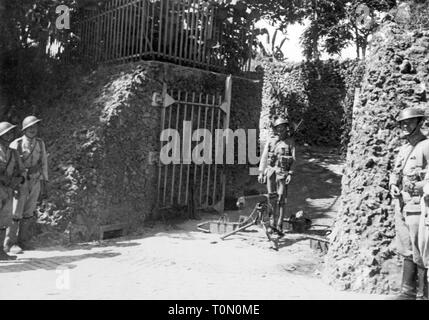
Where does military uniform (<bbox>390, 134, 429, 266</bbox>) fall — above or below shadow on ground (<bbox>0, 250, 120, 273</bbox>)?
above

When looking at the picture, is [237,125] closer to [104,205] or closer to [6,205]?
[104,205]

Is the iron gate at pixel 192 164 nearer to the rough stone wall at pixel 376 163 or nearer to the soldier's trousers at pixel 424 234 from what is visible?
the rough stone wall at pixel 376 163

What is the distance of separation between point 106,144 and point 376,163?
466 centimetres

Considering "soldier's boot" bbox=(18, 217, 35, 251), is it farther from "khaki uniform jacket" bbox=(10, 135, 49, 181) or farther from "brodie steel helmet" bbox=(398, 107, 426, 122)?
"brodie steel helmet" bbox=(398, 107, 426, 122)

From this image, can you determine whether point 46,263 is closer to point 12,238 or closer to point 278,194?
point 12,238

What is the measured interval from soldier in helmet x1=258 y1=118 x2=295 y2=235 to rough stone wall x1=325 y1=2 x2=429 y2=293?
1.87 m

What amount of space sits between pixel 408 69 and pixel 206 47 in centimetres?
527

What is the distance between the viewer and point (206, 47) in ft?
32.7

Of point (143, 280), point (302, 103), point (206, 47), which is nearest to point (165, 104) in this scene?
point (206, 47)

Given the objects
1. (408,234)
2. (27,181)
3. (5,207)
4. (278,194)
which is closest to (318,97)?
(278,194)

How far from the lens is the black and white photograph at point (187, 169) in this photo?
4910 millimetres

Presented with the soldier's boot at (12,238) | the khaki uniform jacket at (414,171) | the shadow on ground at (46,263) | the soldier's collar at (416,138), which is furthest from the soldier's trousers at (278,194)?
the soldier's boot at (12,238)

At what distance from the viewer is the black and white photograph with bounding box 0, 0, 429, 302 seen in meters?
4.91

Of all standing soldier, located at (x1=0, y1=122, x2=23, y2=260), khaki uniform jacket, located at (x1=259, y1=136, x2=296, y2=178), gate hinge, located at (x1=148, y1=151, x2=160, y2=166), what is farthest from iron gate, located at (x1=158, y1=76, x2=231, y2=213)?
standing soldier, located at (x1=0, y1=122, x2=23, y2=260)
